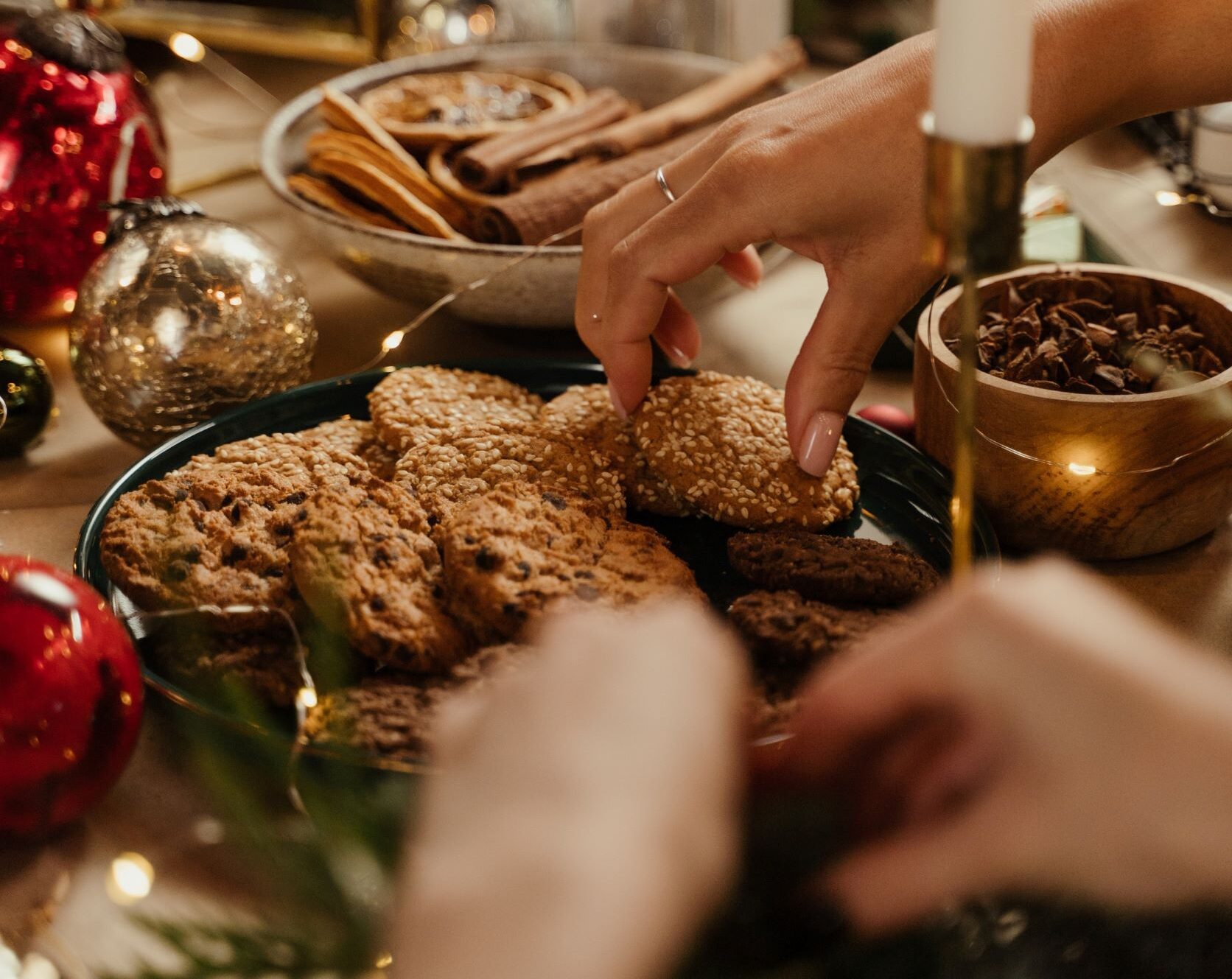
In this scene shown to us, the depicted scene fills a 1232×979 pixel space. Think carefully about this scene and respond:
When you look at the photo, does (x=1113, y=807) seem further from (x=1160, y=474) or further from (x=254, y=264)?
(x=254, y=264)

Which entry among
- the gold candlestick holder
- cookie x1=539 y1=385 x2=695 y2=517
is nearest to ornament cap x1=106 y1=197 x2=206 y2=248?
cookie x1=539 y1=385 x2=695 y2=517

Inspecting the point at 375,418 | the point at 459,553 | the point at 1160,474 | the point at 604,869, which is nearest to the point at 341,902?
the point at 604,869

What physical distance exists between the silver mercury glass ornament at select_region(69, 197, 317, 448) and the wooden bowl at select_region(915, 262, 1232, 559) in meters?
0.64

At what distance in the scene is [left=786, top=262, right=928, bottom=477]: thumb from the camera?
2.92 feet

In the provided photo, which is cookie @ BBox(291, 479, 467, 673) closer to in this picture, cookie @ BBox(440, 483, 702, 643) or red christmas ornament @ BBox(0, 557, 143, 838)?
cookie @ BBox(440, 483, 702, 643)

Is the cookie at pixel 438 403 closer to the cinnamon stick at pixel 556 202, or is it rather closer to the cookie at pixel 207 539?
the cookie at pixel 207 539

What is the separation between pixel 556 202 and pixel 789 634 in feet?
2.42

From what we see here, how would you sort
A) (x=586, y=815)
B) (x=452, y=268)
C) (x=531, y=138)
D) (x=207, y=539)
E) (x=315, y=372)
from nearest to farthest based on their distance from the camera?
(x=586, y=815), (x=207, y=539), (x=452, y=268), (x=315, y=372), (x=531, y=138)

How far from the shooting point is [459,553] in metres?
0.79

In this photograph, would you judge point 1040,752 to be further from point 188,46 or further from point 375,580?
point 188,46

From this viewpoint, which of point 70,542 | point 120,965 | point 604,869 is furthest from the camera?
point 70,542

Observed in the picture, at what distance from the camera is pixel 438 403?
1.04 metres

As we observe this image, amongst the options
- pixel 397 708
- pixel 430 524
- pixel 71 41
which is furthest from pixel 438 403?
pixel 71 41

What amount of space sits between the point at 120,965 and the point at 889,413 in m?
0.80
